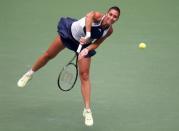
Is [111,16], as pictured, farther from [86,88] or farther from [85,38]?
[86,88]

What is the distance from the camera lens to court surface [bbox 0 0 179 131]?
5570mm

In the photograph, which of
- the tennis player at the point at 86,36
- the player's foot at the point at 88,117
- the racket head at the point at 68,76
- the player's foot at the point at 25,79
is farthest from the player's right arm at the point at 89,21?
the player's foot at the point at 25,79

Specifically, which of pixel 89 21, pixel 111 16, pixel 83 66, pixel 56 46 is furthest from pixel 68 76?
pixel 111 16

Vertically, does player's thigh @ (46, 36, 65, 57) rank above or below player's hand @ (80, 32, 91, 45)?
above

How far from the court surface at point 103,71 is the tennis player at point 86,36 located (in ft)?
1.44

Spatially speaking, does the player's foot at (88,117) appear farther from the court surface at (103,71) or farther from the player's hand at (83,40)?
the player's hand at (83,40)

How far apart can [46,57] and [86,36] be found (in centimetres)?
80

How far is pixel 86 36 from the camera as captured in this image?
505 cm

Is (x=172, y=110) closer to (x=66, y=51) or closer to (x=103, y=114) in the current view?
(x=103, y=114)

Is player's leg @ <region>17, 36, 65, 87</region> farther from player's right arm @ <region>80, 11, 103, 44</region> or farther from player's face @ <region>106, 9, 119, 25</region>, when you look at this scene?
player's face @ <region>106, 9, 119, 25</region>

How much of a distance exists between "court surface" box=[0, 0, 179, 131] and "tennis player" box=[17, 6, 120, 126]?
0.44m

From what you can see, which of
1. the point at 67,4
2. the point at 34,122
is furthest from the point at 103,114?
the point at 67,4

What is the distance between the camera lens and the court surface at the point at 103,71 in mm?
5570

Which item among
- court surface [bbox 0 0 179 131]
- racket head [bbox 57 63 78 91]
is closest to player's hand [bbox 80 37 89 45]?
racket head [bbox 57 63 78 91]
